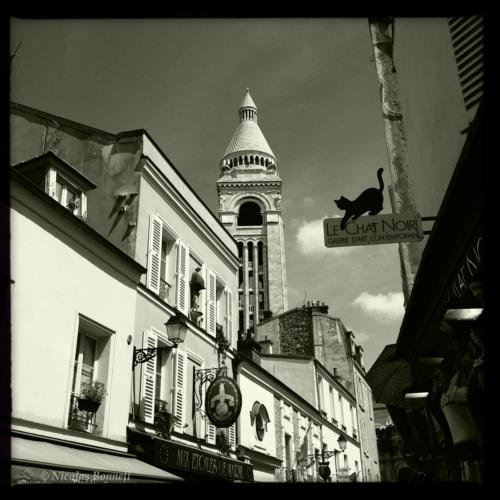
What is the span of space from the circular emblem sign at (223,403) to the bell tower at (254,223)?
2572 inches

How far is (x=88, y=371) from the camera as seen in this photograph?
10898 mm

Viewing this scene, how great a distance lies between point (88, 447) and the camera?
9.91 m

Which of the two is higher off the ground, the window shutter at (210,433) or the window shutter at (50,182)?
the window shutter at (50,182)

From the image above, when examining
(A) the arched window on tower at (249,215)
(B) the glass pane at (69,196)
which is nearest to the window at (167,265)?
(B) the glass pane at (69,196)

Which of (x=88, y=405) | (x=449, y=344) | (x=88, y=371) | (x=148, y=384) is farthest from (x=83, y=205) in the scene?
(x=449, y=344)

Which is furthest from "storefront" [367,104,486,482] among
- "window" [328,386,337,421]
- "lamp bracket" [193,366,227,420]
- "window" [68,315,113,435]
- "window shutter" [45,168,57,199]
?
"window" [328,386,337,421]

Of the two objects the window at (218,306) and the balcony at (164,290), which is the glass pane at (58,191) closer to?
the balcony at (164,290)

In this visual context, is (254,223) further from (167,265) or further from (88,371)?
(88,371)

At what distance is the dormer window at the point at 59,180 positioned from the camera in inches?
493

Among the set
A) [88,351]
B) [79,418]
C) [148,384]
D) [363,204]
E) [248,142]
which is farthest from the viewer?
[248,142]

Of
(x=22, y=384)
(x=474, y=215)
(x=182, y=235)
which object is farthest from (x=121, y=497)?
(x=182, y=235)

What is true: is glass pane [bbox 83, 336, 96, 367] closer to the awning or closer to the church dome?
the awning

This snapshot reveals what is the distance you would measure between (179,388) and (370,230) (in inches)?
356

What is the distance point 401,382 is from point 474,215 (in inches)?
193
